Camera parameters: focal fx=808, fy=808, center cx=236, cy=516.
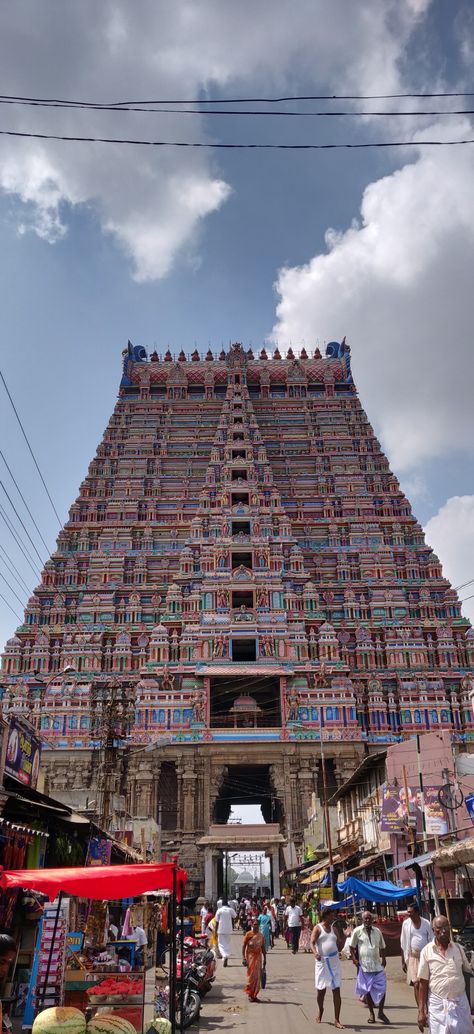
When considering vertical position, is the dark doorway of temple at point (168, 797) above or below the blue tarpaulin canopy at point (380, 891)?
above

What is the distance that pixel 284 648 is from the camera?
50.3 m

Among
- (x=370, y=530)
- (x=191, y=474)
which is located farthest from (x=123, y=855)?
(x=191, y=474)

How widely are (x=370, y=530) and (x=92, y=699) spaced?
24721 mm

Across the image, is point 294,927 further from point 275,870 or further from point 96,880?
point 96,880

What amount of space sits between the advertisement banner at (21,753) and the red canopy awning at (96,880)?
24.5 feet

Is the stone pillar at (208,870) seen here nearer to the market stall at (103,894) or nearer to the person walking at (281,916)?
the person walking at (281,916)

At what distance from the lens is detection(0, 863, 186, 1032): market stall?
32.6 feet

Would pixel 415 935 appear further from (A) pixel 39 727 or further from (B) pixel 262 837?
(A) pixel 39 727

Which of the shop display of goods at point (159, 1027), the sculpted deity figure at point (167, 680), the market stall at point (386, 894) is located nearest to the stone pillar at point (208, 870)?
the sculpted deity figure at point (167, 680)

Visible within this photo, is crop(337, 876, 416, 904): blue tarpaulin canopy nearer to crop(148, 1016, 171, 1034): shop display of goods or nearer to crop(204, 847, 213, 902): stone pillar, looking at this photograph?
crop(148, 1016, 171, 1034): shop display of goods

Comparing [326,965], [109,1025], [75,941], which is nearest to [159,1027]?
[109,1025]

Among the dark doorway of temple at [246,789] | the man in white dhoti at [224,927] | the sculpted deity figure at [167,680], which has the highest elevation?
the sculpted deity figure at [167,680]

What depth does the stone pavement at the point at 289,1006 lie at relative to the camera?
13352 millimetres

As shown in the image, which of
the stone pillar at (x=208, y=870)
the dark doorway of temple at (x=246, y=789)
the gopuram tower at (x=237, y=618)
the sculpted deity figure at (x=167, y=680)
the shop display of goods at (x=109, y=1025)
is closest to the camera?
the shop display of goods at (x=109, y=1025)
